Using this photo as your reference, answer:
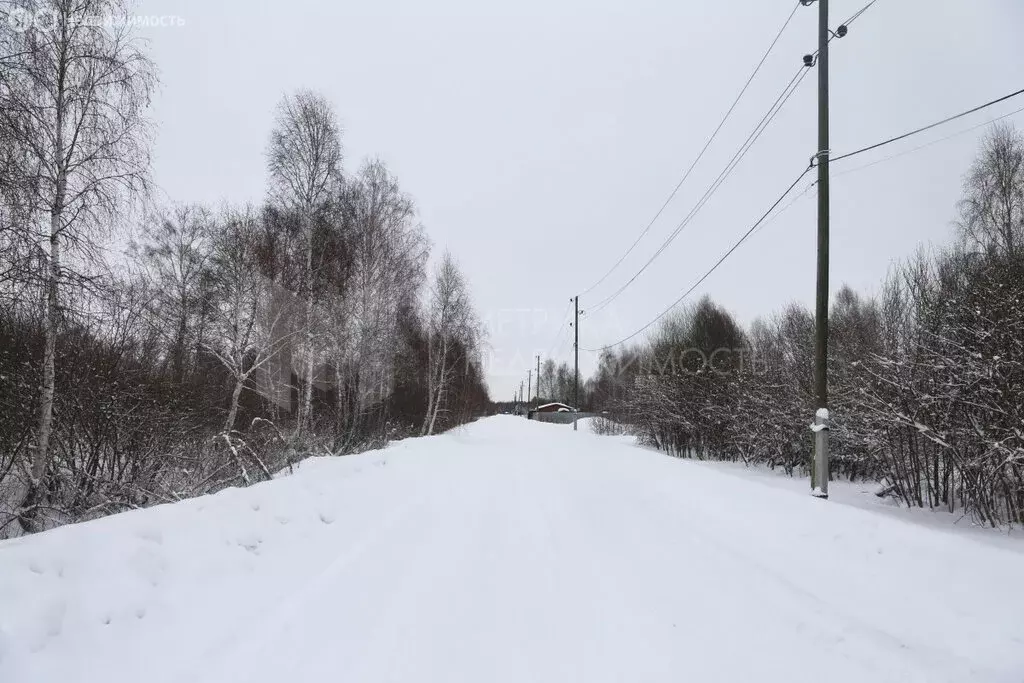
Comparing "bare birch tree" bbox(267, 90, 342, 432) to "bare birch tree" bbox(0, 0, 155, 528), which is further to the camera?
"bare birch tree" bbox(267, 90, 342, 432)

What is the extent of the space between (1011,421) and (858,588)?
3.85m

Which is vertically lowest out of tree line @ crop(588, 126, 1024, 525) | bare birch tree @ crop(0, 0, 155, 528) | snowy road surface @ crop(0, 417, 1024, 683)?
snowy road surface @ crop(0, 417, 1024, 683)

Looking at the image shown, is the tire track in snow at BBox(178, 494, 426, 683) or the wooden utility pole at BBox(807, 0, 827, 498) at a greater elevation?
the wooden utility pole at BBox(807, 0, 827, 498)

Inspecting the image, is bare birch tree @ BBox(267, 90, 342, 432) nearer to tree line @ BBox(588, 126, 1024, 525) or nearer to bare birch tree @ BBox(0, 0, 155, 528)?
bare birch tree @ BBox(0, 0, 155, 528)

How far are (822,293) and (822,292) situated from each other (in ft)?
0.06

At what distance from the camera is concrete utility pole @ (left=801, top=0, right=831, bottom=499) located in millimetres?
6535

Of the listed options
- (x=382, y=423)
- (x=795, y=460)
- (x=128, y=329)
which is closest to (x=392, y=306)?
(x=382, y=423)

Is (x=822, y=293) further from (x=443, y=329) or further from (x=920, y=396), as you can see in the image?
(x=443, y=329)

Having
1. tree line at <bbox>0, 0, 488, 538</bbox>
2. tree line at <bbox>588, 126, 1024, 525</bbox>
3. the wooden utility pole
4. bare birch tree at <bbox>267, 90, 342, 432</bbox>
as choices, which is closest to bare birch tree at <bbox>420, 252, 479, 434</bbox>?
tree line at <bbox>0, 0, 488, 538</bbox>

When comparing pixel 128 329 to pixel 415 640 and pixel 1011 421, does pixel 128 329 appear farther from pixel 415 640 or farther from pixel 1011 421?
pixel 1011 421

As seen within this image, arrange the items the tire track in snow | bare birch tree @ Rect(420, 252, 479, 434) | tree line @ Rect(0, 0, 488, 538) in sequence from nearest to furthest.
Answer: the tire track in snow → tree line @ Rect(0, 0, 488, 538) → bare birch tree @ Rect(420, 252, 479, 434)

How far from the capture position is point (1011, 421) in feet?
17.3

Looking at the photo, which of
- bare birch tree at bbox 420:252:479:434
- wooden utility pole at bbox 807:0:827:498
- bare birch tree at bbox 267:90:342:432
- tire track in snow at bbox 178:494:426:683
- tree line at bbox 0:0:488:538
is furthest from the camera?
bare birch tree at bbox 420:252:479:434

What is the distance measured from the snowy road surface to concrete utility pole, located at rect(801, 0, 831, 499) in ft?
5.30
